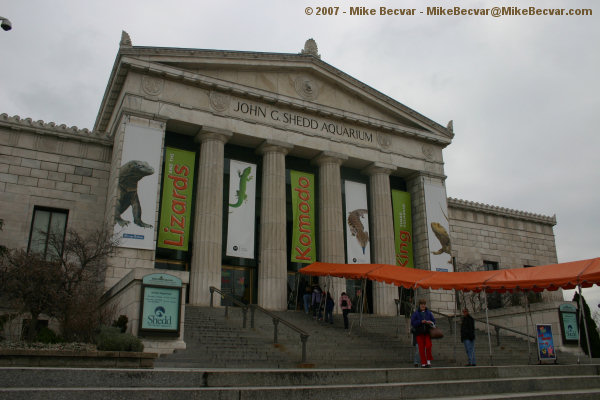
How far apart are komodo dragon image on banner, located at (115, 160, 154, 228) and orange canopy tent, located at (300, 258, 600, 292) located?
798 cm

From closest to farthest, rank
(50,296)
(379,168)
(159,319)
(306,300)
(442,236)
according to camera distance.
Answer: (159,319) → (50,296) → (306,300) → (379,168) → (442,236)

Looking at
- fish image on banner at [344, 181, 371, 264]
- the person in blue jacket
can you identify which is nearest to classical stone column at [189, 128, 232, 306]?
fish image on banner at [344, 181, 371, 264]

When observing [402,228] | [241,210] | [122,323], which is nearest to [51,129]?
[241,210]

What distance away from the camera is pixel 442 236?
2825cm

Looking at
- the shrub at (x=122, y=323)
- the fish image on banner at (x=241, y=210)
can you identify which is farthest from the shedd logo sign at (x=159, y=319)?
the fish image on banner at (x=241, y=210)

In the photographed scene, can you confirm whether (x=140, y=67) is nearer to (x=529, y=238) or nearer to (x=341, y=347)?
(x=341, y=347)

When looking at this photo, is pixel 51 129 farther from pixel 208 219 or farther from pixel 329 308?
pixel 329 308

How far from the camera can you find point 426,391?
898 cm

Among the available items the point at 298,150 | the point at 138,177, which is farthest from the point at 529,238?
the point at 138,177

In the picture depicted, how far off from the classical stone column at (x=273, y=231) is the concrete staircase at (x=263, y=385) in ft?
42.8

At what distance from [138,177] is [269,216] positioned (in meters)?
6.11

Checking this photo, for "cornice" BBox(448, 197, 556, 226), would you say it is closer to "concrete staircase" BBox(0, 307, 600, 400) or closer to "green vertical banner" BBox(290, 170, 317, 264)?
"green vertical banner" BBox(290, 170, 317, 264)

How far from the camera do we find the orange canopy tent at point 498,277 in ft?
46.5

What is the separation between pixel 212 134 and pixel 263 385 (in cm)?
1681
